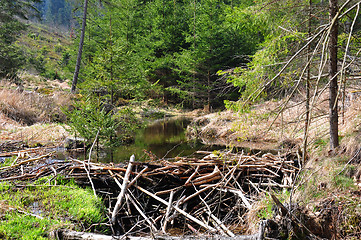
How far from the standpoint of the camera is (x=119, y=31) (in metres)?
29.2

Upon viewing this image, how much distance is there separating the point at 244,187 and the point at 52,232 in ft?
9.38

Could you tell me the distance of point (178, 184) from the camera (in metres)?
3.85

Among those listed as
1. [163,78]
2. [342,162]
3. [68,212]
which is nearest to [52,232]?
[68,212]

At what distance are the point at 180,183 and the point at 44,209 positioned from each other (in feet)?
6.51

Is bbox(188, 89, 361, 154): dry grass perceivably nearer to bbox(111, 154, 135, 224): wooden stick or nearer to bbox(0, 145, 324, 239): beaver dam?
bbox(0, 145, 324, 239): beaver dam

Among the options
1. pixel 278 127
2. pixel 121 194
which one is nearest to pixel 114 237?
pixel 121 194

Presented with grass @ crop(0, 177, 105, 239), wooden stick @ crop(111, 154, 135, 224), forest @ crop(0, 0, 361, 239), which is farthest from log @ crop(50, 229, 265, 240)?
wooden stick @ crop(111, 154, 135, 224)

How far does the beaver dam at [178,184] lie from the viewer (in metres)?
3.29

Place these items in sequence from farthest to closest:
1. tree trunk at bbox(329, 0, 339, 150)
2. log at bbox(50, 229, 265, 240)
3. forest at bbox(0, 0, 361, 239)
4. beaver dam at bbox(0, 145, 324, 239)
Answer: tree trunk at bbox(329, 0, 339, 150) < beaver dam at bbox(0, 145, 324, 239) < forest at bbox(0, 0, 361, 239) < log at bbox(50, 229, 265, 240)

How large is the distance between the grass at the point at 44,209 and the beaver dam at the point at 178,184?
0.25 metres

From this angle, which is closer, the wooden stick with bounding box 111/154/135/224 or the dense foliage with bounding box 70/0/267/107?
the wooden stick with bounding box 111/154/135/224

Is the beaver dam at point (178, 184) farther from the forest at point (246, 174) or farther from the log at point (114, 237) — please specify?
the log at point (114, 237)

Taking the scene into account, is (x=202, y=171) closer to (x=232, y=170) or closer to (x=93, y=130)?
(x=232, y=170)

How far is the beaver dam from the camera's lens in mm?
3293
